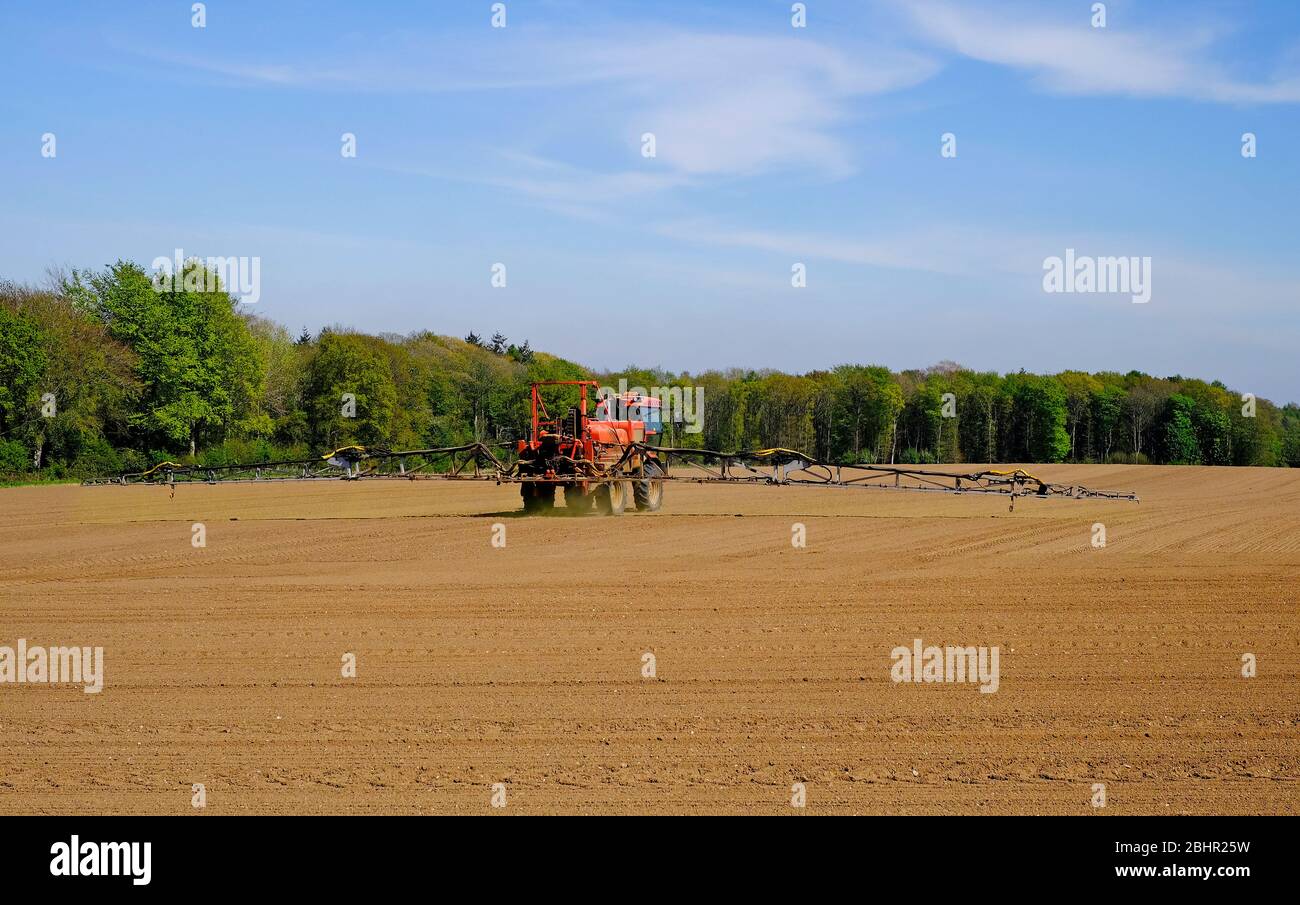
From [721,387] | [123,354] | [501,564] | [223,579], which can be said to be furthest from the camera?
[721,387]

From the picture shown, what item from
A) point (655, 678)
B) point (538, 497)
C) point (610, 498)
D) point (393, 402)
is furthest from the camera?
point (393, 402)

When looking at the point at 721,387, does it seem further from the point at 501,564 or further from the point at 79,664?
the point at 79,664

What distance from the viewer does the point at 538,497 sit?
25.2 metres

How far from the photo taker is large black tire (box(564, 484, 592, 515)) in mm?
24500

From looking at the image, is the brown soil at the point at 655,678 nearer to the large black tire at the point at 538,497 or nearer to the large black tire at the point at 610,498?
the large black tire at the point at 610,498

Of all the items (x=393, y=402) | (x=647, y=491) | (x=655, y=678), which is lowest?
(x=655, y=678)

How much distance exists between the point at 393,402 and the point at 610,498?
38.7 meters

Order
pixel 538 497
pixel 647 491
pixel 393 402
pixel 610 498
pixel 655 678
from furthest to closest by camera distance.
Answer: pixel 393 402 < pixel 647 491 < pixel 538 497 < pixel 610 498 < pixel 655 678

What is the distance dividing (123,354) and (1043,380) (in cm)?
5240

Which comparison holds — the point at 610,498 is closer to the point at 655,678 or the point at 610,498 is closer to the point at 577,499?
the point at 577,499

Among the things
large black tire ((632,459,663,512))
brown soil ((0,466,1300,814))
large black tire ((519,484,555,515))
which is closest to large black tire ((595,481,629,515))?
large black tire ((632,459,663,512))

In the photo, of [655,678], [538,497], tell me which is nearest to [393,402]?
[538,497]

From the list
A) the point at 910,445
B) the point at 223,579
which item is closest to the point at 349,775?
the point at 223,579

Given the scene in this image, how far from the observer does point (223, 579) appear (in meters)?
16.2
